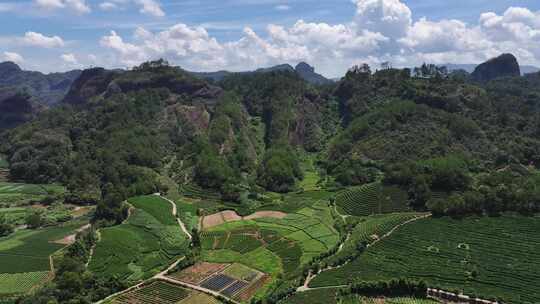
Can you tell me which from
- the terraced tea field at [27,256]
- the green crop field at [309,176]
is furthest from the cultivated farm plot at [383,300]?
the green crop field at [309,176]

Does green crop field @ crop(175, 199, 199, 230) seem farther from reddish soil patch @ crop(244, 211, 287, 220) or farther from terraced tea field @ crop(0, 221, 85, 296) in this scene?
terraced tea field @ crop(0, 221, 85, 296)

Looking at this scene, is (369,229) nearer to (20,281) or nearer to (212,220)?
(212,220)

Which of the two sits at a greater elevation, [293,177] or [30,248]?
[293,177]

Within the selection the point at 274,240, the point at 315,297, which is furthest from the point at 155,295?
the point at 274,240

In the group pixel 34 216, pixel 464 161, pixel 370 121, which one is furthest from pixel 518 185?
pixel 34 216

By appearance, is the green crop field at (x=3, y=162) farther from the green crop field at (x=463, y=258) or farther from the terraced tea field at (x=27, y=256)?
the green crop field at (x=463, y=258)

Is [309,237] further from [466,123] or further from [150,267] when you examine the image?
[466,123]
